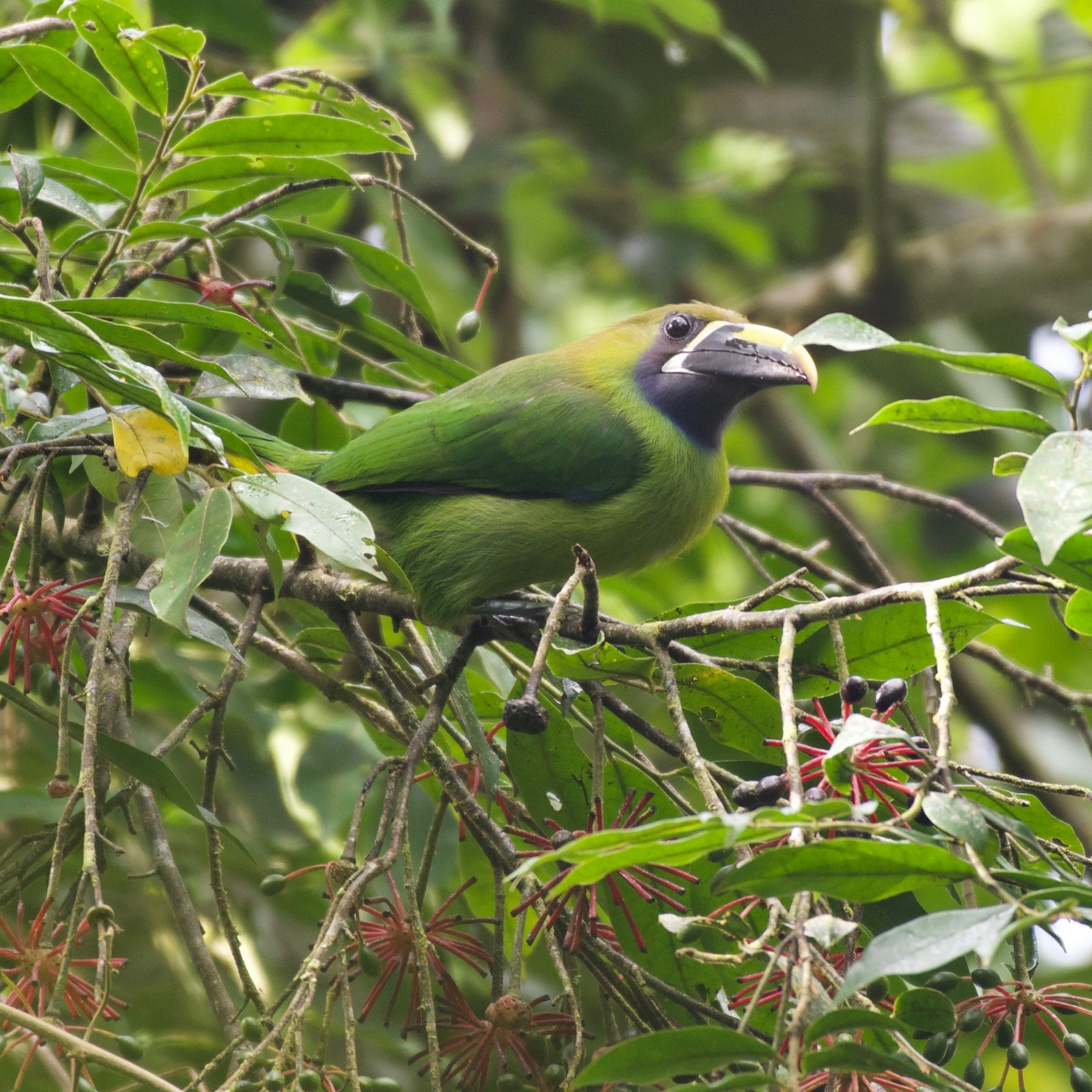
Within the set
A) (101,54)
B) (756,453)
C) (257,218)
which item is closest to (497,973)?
(257,218)

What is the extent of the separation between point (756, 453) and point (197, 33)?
4.99m

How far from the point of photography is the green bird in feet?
9.41

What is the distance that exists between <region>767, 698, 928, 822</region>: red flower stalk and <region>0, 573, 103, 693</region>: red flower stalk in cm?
109

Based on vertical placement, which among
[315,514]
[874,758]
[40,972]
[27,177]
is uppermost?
[27,177]

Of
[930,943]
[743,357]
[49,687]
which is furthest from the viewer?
[743,357]

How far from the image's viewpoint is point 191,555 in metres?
1.70

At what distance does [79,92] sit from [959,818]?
5.70 ft

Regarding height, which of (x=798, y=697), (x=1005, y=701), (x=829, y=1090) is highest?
(x=829, y=1090)

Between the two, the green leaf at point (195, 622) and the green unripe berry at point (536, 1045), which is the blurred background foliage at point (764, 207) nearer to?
the green leaf at point (195, 622)

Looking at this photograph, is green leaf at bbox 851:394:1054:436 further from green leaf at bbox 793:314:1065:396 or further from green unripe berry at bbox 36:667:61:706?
green unripe berry at bbox 36:667:61:706

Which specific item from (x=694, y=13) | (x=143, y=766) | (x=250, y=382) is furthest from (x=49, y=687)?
(x=694, y=13)

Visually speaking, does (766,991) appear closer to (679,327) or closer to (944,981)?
(944,981)

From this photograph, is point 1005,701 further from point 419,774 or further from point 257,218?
point 257,218

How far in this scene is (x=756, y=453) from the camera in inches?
261
